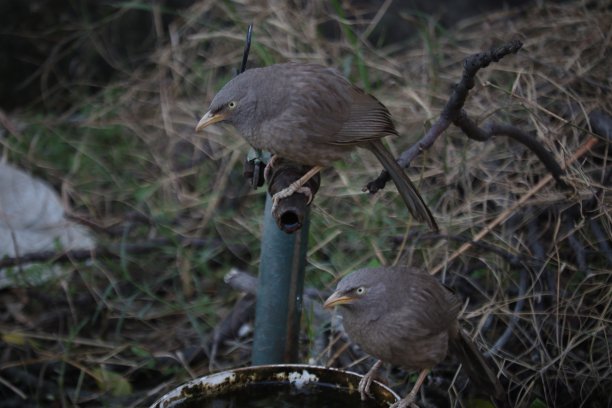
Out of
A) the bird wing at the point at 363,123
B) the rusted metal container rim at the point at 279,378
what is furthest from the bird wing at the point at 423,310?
the bird wing at the point at 363,123

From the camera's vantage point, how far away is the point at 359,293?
10.8 feet

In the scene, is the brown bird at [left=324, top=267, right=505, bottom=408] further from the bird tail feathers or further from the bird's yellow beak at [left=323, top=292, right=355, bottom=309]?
the bird tail feathers

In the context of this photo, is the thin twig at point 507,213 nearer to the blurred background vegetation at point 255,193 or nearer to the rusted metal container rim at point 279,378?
the blurred background vegetation at point 255,193

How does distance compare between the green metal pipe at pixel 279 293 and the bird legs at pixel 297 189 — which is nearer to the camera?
the bird legs at pixel 297 189

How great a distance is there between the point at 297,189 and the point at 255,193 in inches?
94.2

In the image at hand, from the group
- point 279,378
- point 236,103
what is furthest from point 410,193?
point 279,378

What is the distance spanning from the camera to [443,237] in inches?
165

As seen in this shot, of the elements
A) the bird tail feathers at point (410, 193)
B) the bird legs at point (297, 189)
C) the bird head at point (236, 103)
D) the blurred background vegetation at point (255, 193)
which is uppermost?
the bird head at point (236, 103)

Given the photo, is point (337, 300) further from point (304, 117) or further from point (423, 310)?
point (304, 117)

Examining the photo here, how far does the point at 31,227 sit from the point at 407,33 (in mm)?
3346

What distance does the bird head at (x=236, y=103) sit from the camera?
3.49 meters

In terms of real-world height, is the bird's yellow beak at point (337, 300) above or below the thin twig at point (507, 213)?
above

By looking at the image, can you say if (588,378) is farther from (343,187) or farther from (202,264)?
(202,264)

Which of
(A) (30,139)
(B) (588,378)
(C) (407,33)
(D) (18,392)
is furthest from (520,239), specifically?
(A) (30,139)
